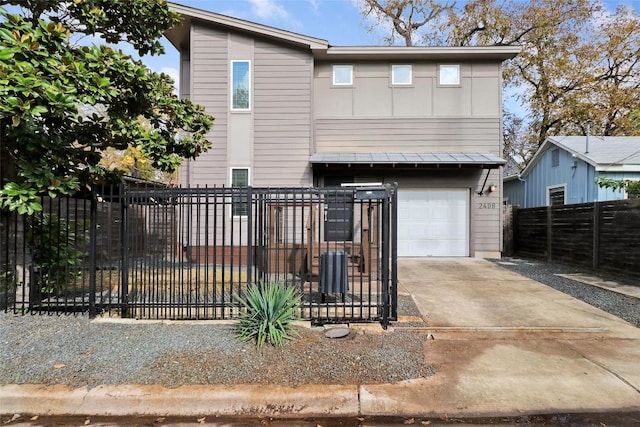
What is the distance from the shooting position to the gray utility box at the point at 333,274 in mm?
5637

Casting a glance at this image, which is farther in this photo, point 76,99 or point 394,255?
point 394,255

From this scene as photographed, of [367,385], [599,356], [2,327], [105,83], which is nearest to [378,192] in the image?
[367,385]

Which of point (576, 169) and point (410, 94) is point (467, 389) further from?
point (576, 169)

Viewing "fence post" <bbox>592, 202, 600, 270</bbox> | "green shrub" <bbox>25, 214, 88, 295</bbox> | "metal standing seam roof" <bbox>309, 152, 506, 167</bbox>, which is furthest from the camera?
"metal standing seam roof" <bbox>309, 152, 506, 167</bbox>

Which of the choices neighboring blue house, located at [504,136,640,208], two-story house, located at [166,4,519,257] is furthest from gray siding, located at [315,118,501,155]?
neighboring blue house, located at [504,136,640,208]

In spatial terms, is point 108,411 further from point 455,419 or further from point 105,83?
point 105,83

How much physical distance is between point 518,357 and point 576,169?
1176cm

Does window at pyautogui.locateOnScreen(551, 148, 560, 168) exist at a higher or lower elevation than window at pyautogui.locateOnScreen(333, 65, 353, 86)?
lower

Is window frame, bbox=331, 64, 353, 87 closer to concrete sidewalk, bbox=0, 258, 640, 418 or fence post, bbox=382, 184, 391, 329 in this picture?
fence post, bbox=382, 184, 391, 329

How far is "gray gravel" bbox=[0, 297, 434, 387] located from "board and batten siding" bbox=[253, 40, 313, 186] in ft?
22.3

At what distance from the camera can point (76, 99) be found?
15.0 ft

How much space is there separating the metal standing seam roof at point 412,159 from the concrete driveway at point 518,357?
171 inches

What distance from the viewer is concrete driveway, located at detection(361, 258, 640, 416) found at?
3.56 meters

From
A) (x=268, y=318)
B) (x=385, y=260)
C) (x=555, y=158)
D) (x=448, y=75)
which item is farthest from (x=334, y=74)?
(x=555, y=158)
